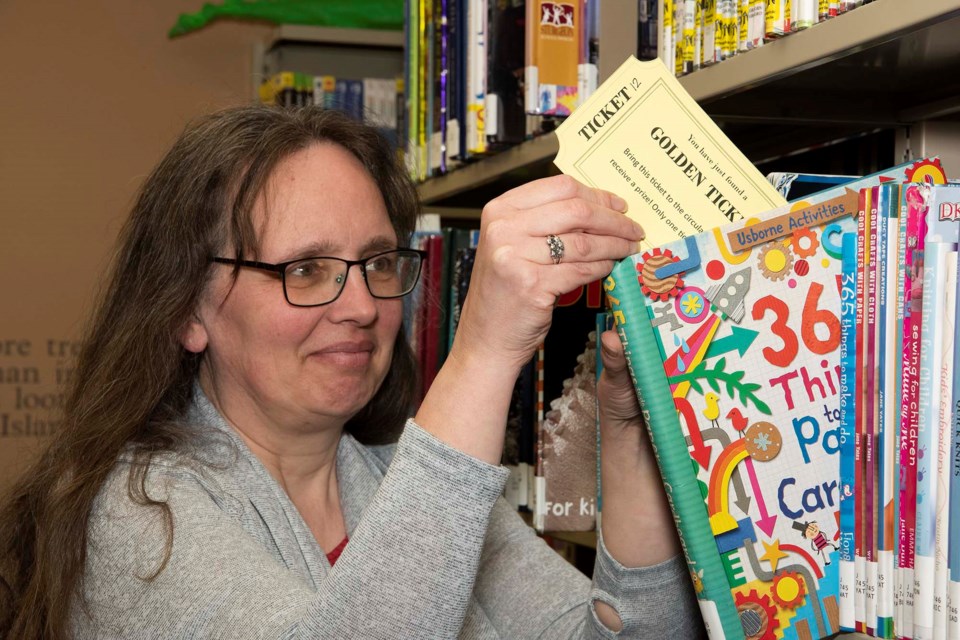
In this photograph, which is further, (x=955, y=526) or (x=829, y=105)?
(x=829, y=105)

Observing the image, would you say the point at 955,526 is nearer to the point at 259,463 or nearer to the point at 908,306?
the point at 908,306

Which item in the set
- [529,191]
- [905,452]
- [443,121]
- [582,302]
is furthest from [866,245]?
[443,121]

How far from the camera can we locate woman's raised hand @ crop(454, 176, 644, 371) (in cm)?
82

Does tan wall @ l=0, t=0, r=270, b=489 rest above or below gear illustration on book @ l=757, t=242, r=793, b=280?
above

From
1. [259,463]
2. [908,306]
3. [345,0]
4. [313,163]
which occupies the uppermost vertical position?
[345,0]

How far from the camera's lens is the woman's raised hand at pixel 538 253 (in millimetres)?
818

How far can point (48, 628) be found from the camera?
43.5 inches

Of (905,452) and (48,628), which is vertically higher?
(905,452)

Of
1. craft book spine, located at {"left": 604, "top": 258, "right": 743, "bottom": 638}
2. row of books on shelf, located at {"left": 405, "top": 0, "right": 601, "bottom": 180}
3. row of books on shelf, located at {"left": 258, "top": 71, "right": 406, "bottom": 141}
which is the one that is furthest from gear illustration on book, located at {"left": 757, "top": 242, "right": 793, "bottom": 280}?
row of books on shelf, located at {"left": 258, "top": 71, "right": 406, "bottom": 141}

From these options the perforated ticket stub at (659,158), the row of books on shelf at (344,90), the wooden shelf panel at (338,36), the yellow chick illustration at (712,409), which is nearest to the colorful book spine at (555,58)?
the perforated ticket stub at (659,158)

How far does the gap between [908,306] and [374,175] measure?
0.83m

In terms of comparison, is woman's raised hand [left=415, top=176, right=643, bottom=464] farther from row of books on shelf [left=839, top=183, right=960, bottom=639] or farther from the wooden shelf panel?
the wooden shelf panel

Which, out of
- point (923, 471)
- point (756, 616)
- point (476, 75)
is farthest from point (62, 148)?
point (923, 471)

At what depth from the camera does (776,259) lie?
31.6 inches
